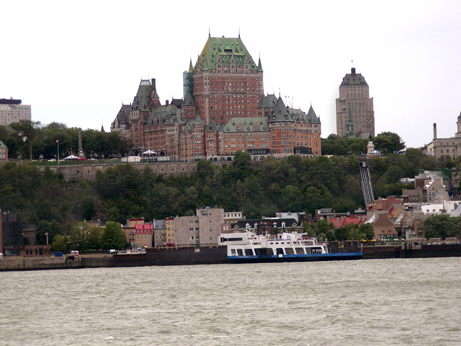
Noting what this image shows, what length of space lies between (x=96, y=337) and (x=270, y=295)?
2497cm

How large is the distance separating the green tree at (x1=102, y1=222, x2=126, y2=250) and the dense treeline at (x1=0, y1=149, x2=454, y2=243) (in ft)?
48.2

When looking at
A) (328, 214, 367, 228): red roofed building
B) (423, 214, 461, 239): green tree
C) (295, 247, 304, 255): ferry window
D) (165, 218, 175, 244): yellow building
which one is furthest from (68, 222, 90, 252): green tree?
(423, 214, 461, 239): green tree

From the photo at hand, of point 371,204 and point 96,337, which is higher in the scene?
point 371,204

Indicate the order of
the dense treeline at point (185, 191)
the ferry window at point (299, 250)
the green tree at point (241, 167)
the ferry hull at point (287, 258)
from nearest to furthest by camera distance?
the ferry hull at point (287, 258)
the ferry window at point (299, 250)
the dense treeline at point (185, 191)
the green tree at point (241, 167)

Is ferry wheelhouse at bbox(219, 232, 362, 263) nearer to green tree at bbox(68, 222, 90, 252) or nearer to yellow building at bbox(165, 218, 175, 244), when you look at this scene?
green tree at bbox(68, 222, 90, 252)

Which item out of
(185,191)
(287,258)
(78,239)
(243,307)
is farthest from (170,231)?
(243,307)

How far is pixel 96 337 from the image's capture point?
6450 cm

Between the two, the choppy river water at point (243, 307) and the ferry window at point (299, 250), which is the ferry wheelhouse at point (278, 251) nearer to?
the ferry window at point (299, 250)

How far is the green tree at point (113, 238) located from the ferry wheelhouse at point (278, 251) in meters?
25.1

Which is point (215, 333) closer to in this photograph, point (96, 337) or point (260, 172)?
point (96, 337)

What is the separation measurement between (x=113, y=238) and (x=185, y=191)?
33643 millimetres

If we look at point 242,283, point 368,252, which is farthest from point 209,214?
point 242,283

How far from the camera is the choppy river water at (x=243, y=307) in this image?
63.4 meters

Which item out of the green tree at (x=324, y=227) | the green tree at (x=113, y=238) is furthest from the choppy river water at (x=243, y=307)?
the green tree at (x=324, y=227)
